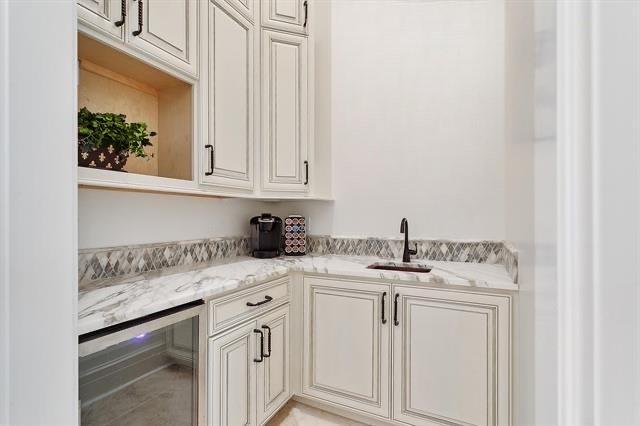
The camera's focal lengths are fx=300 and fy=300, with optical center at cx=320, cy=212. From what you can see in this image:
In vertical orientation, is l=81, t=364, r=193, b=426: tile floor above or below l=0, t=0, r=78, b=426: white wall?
below

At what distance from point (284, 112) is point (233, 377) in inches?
60.9

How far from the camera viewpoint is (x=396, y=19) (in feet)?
6.77

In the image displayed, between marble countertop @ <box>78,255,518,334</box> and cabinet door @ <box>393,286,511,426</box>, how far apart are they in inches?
3.1

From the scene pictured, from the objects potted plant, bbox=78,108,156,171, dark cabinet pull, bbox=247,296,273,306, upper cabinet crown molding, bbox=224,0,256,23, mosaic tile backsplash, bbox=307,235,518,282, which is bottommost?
dark cabinet pull, bbox=247,296,273,306

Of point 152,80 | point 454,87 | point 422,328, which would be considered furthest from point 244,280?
point 454,87

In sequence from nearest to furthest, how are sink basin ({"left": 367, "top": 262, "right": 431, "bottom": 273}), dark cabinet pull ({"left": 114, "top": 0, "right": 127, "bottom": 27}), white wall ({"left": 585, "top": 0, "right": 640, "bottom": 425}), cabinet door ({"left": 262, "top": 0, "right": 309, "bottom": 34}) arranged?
white wall ({"left": 585, "top": 0, "right": 640, "bottom": 425}) < dark cabinet pull ({"left": 114, "top": 0, "right": 127, "bottom": 27}) < sink basin ({"left": 367, "top": 262, "right": 431, "bottom": 273}) < cabinet door ({"left": 262, "top": 0, "right": 309, "bottom": 34})

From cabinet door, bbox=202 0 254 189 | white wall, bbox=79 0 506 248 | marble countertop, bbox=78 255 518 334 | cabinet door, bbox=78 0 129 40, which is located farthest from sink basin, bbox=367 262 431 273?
cabinet door, bbox=78 0 129 40

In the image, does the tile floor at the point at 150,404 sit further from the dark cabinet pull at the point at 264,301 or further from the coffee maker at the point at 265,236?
the coffee maker at the point at 265,236

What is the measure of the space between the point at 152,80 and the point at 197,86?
0.21 m

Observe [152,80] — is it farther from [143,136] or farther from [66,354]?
[66,354]

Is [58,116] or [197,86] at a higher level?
[197,86]

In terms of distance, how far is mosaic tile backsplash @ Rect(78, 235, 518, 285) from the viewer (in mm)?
1312

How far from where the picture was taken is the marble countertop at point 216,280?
96 centimetres

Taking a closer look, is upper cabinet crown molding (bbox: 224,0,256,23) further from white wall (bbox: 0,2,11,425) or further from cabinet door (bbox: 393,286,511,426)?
cabinet door (bbox: 393,286,511,426)
